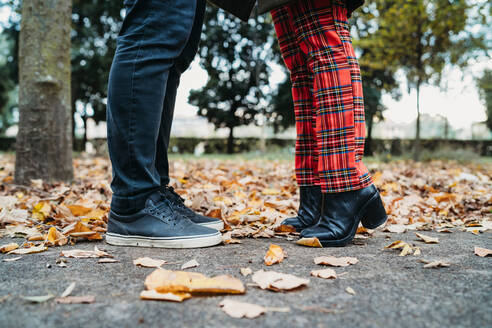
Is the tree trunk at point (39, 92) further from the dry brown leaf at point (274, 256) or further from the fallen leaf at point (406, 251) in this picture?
the fallen leaf at point (406, 251)

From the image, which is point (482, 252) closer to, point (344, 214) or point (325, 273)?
point (344, 214)

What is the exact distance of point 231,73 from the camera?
66.0ft

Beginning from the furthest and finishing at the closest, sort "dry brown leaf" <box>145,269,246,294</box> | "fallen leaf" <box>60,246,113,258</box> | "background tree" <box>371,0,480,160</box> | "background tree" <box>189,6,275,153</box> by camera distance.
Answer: "background tree" <box>189,6,275,153</box>, "background tree" <box>371,0,480,160</box>, "fallen leaf" <box>60,246,113,258</box>, "dry brown leaf" <box>145,269,246,294</box>

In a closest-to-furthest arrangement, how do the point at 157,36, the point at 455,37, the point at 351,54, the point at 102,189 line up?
the point at 157,36 < the point at 351,54 < the point at 102,189 < the point at 455,37

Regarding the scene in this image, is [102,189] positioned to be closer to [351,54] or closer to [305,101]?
[305,101]

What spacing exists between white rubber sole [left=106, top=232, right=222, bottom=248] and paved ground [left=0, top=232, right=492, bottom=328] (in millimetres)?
50

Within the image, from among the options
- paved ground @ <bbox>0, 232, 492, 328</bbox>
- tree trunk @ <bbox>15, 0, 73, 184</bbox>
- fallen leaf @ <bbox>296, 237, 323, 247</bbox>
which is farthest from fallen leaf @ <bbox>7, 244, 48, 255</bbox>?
tree trunk @ <bbox>15, 0, 73, 184</bbox>

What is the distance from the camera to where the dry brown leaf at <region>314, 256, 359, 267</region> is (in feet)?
3.98

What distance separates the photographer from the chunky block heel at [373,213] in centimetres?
154

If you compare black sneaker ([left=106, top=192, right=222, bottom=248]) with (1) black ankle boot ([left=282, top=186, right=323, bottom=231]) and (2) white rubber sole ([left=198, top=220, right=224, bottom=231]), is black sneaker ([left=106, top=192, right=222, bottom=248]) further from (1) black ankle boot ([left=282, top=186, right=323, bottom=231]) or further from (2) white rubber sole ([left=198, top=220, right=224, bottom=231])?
(1) black ankle boot ([left=282, top=186, right=323, bottom=231])

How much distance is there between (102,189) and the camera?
115 inches

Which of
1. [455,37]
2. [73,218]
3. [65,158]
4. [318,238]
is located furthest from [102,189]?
[455,37]

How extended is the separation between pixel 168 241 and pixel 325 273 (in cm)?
64

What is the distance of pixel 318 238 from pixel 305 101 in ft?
2.15
